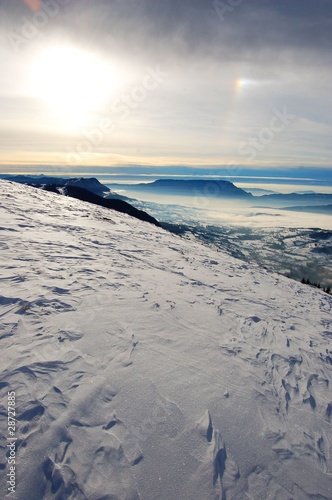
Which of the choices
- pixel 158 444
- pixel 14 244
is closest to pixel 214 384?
pixel 158 444

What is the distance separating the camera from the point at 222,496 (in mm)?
3291

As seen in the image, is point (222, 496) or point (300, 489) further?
point (300, 489)

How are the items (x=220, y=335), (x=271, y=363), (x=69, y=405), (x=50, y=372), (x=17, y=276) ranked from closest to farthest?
(x=69, y=405)
(x=50, y=372)
(x=271, y=363)
(x=220, y=335)
(x=17, y=276)

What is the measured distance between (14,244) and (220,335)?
25.7 ft

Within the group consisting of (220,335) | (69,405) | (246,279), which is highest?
(69,405)

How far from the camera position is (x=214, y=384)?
4953 millimetres

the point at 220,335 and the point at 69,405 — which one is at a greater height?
the point at 69,405

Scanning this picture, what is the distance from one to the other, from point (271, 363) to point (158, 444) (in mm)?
3595

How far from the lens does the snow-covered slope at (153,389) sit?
11.0ft

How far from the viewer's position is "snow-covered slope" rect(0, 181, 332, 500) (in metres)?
3.35

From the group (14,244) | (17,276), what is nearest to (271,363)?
(17,276)

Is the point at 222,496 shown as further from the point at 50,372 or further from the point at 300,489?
the point at 50,372

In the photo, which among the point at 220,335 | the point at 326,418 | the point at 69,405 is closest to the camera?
the point at 69,405

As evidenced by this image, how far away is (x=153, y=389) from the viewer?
14.7 ft
